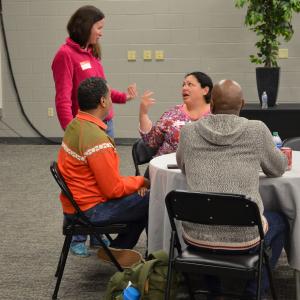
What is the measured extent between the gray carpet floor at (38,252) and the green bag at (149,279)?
38cm

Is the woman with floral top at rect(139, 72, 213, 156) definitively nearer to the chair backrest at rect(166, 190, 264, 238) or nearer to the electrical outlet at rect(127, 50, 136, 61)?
the chair backrest at rect(166, 190, 264, 238)

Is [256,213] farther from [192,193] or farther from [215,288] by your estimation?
[215,288]

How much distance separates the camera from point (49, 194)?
218 inches

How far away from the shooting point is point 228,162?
2627mm

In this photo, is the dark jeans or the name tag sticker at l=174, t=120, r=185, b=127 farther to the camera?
the name tag sticker at l=174, t=120, r=185, b=127

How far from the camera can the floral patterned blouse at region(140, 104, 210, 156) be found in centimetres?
372

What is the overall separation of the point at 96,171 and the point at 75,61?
1026 mm

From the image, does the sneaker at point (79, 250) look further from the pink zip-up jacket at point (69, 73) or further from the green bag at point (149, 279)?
the green bag at point (149, 279)

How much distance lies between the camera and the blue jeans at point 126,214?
323 cm

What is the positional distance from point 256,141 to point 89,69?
1.64 meters

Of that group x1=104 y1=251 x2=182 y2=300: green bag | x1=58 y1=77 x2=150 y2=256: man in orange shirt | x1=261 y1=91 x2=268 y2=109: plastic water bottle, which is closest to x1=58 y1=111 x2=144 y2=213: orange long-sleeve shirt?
x1=58 y1=77 x2=150 y2=256: man in orange shirt

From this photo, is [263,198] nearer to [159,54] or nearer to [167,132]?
[167,132]

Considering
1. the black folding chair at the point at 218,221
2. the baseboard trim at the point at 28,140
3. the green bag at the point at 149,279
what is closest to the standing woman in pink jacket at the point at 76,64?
the green bag at the point at 149,279

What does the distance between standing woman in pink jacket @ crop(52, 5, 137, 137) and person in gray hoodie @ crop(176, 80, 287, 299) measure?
4.22ft
